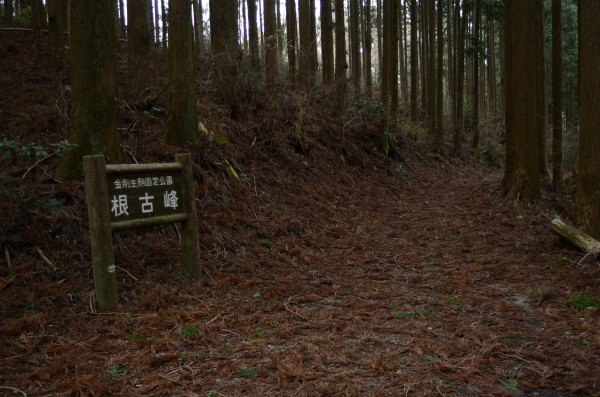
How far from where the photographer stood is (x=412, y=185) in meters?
15.7

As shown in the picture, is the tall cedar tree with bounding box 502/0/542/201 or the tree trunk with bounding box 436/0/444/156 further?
the tree trunk with bounding box 436/0/444/156

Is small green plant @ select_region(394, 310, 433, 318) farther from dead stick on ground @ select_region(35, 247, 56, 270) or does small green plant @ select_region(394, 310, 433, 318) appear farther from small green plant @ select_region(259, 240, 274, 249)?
dead stick on ground @ select_region(35, 247, 56, 270)

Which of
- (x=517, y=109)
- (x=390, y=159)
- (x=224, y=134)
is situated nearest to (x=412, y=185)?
(x=390, y=159)

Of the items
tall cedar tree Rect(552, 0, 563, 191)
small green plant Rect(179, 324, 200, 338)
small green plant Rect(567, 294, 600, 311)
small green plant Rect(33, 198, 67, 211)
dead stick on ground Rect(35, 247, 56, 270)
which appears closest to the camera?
small green plant Rect(179, 324, 200, 338)

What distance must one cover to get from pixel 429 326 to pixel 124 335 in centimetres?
288

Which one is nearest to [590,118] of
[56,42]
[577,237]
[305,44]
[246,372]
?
[577,237]

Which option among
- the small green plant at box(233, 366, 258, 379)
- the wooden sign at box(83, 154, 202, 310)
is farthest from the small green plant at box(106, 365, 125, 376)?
the wooden sign at box(83, 154, 202, 310)

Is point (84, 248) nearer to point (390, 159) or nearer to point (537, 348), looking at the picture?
point (537, 348)

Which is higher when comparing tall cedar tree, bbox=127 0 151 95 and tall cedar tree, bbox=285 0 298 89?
tall cedar tree, bbox=285 0 298 89

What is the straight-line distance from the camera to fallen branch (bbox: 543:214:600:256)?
18.9 ft

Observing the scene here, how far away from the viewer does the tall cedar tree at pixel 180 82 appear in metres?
8.32

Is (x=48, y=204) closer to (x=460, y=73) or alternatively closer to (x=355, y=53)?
(x=355, y=53)

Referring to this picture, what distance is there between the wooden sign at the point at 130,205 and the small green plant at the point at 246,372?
1.93 metres

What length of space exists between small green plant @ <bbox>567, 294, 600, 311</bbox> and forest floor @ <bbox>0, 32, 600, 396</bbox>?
0.03 metres
